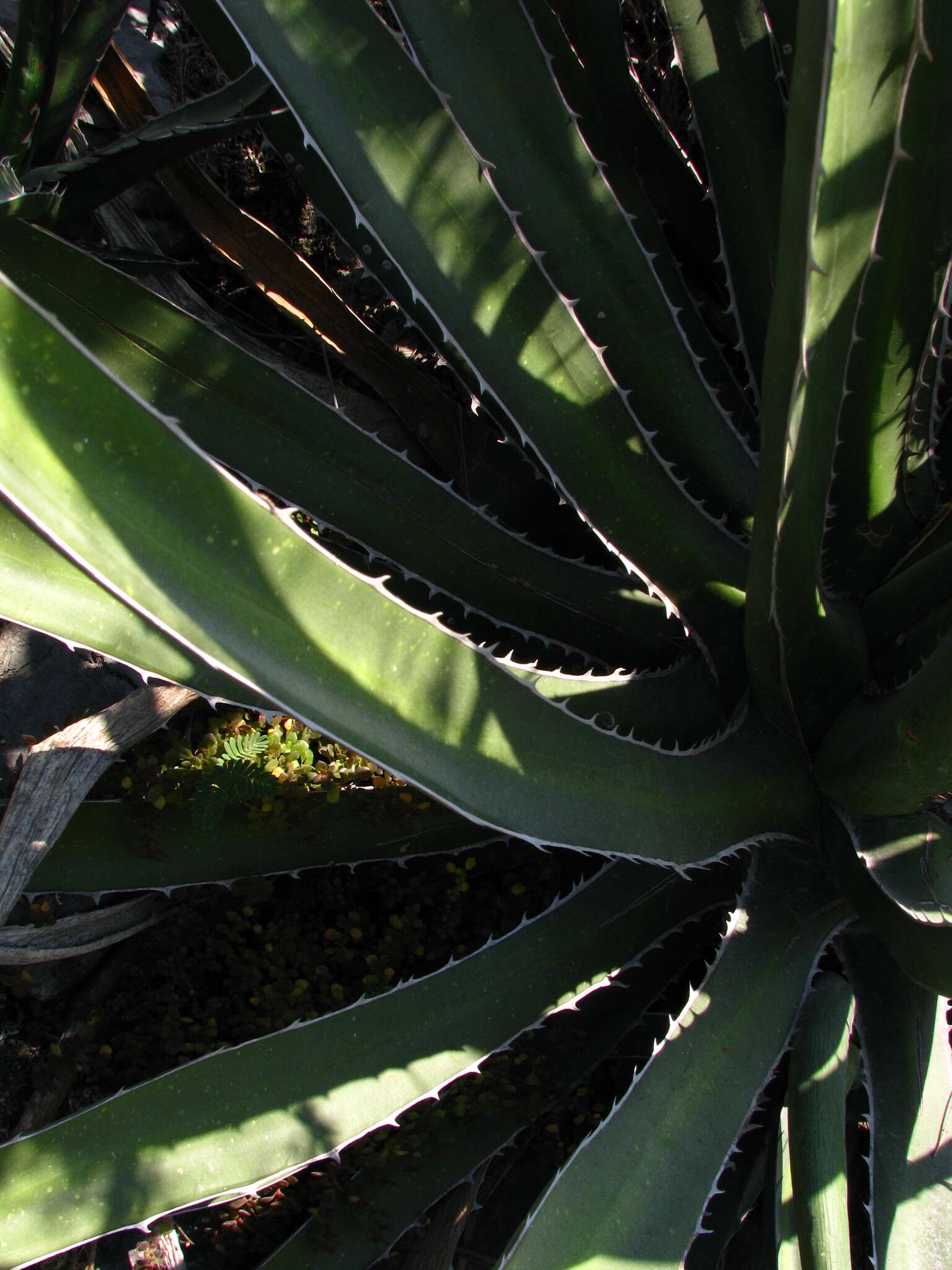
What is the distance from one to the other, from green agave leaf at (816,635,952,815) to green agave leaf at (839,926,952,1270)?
1.16ft

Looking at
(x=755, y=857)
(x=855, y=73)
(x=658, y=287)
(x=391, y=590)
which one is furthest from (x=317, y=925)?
(x=855, y=73)

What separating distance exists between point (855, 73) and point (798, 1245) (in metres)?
1.36

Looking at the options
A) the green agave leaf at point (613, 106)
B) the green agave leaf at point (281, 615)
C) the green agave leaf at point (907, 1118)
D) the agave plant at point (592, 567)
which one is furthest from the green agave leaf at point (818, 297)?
the green agave leaf at point (613, 106)

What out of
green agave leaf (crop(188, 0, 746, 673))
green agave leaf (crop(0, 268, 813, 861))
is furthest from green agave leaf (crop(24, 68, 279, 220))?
green agave leaf (crop(0, 268, 813, 861))

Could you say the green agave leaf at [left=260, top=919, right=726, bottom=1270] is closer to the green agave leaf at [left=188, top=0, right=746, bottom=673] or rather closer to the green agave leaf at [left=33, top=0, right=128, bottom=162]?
the green agave leaf at [left=188, top=0, right=746, bottom=673]

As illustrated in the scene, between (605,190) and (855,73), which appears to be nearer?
(855,73)

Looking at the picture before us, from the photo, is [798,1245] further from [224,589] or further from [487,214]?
[487,214]

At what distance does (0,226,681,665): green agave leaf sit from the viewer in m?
1.45

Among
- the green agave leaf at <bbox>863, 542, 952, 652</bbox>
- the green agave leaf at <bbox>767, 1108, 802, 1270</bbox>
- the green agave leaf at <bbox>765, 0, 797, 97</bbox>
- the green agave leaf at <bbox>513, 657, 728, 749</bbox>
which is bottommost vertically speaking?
the green agave leaf at <bbox>767, 1108, 802, 1270</bbox>

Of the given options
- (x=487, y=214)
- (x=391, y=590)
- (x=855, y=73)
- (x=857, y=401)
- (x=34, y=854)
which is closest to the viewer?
(x=855, y=73)

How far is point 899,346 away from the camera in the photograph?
1.17 metres

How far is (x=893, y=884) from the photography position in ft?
4.15

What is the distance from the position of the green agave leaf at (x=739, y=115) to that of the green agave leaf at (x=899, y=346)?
27cm

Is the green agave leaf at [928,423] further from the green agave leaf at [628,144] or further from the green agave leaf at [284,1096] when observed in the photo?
the green agave leaf at [284,1096]
